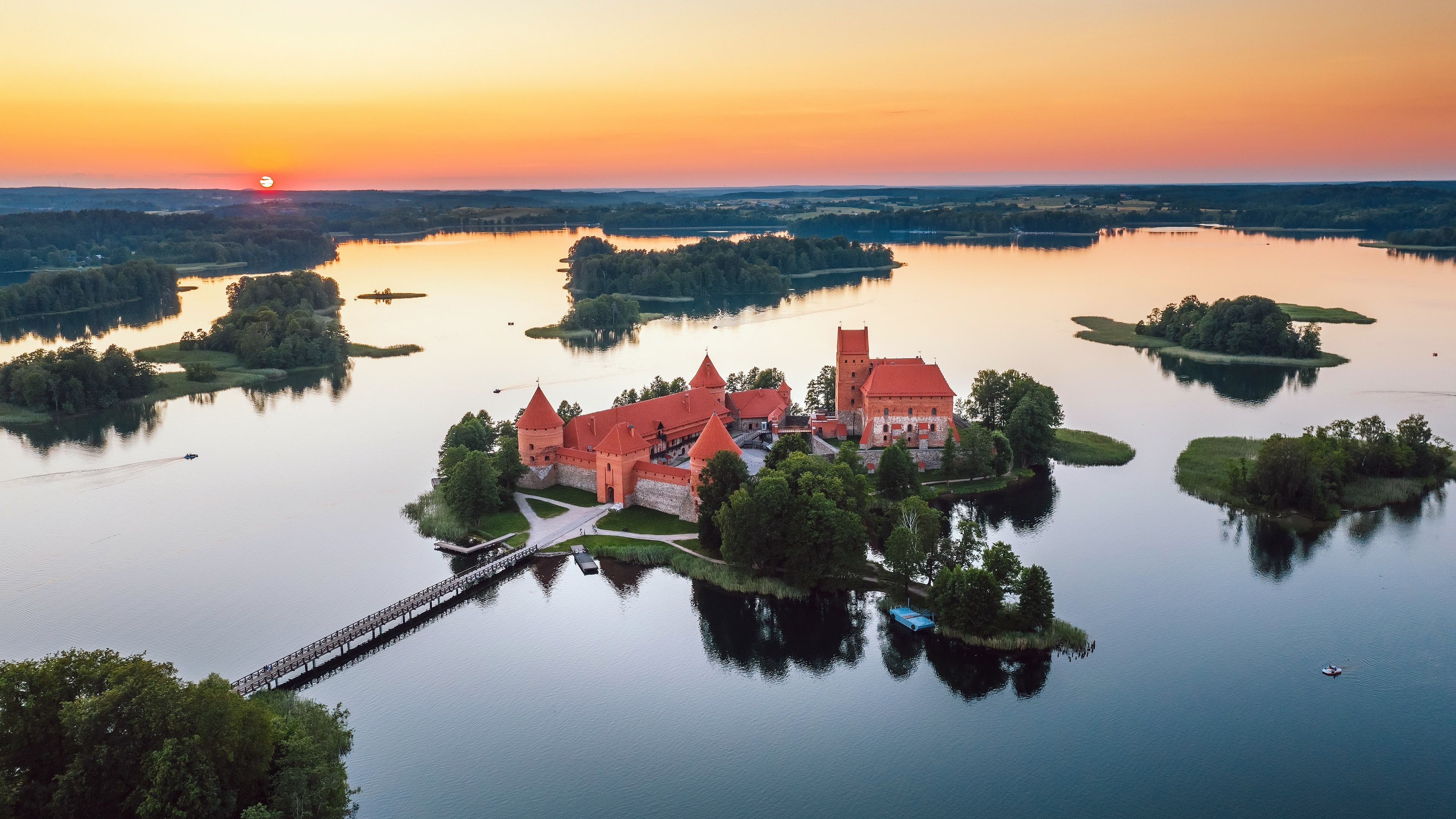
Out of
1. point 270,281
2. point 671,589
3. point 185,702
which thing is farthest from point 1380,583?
point 270,281

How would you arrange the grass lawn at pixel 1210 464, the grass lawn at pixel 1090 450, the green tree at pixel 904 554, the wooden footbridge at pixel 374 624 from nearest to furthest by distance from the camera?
1. the wooden footbridge at pixel 374 624
2. the green tree at pixel 904 554
3. the grass lawn at pixel 1210 464
4. the grass lawn at pixel 1090 450

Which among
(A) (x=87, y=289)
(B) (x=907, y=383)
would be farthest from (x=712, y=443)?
(A) (x=87, y=289)

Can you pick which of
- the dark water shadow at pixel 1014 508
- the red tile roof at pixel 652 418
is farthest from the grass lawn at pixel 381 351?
the dark water shadow at pixel 1014 508

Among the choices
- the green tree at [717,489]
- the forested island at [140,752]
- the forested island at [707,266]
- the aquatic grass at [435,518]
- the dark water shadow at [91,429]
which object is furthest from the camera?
the forested island at [707,266]

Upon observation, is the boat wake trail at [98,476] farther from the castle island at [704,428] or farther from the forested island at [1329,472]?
the forested island at [1329,472]

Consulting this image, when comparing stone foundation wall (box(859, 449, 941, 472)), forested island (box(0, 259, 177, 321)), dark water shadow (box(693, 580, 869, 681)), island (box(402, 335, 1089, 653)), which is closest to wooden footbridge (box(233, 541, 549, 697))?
island (box(402, 335, 1089, 653))

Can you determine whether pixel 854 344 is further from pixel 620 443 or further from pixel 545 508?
pixel 545 508

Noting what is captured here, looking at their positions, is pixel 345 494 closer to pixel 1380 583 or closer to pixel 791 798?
pixel 791 798
